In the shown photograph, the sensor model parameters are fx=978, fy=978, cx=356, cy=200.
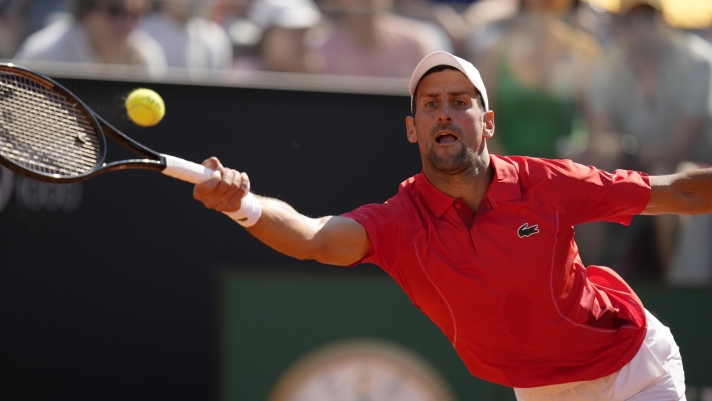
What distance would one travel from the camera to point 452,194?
12.8ft

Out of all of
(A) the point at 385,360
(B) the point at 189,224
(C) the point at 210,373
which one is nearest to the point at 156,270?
(B) the point at 189,224

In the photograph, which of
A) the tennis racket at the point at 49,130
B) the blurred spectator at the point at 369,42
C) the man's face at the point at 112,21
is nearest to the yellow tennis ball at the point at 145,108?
the tennis racket at the point at 49,130

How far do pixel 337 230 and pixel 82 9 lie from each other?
127 inches

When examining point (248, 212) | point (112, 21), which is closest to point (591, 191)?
point (248, 212)

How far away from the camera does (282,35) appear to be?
21.5 ft

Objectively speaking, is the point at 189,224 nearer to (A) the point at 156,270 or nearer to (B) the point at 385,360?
(A) the point at 156,270

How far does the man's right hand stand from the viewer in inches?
126

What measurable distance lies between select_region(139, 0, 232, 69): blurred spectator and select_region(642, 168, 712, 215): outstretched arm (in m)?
3.29

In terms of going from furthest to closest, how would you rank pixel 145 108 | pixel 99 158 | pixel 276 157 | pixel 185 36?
pixel 276 157 → pixel 185 36 → pixel 145 108 → pixel 99 158

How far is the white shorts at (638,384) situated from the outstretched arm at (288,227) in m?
1.08

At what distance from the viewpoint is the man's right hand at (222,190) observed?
3203mm

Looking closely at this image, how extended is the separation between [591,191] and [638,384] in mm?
827

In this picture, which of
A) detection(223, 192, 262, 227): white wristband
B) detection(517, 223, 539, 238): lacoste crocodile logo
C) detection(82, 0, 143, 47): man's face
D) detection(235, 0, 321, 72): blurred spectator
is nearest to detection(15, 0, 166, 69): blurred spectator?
detection(82, 0, 143, 47): man's face

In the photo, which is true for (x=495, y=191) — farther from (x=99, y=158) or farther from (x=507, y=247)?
(x=99, y=158)
